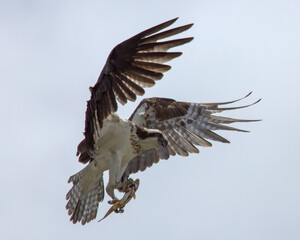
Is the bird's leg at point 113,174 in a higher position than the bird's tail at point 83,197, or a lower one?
lower

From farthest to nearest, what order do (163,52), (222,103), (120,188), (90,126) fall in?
(222,103)
(120,188)
(90,126)
(163,52)

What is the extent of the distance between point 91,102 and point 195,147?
2899mm

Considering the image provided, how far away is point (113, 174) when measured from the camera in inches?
418

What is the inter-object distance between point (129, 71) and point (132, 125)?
1.65m

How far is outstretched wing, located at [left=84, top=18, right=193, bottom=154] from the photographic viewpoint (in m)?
8.98

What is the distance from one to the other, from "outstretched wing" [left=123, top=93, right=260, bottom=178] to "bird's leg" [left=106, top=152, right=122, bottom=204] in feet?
Result: 3.61

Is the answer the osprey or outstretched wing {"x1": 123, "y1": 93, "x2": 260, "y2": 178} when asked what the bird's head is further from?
outstretched wing {"x1": 123, "y1": 93, "x2": 260, "y2": 178}

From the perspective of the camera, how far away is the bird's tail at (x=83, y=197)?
38.4 ft

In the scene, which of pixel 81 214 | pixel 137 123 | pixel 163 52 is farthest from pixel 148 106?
pixel 163 52

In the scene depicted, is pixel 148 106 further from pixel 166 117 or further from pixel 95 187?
pixel 95 187

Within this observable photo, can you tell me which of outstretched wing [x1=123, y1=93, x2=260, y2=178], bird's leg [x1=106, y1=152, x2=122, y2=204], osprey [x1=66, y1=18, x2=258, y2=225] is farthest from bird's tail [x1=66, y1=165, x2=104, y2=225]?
bird's leg [x1=106, y1=152, x2=122, y2=204]

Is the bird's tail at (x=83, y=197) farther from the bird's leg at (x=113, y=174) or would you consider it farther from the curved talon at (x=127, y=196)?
the curved talon at (x=127, y=196)

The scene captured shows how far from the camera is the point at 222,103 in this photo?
1169 centimetres

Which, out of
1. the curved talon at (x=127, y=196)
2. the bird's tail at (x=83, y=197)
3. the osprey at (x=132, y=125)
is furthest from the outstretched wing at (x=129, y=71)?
the bird's tail at (x=83, y=197)
